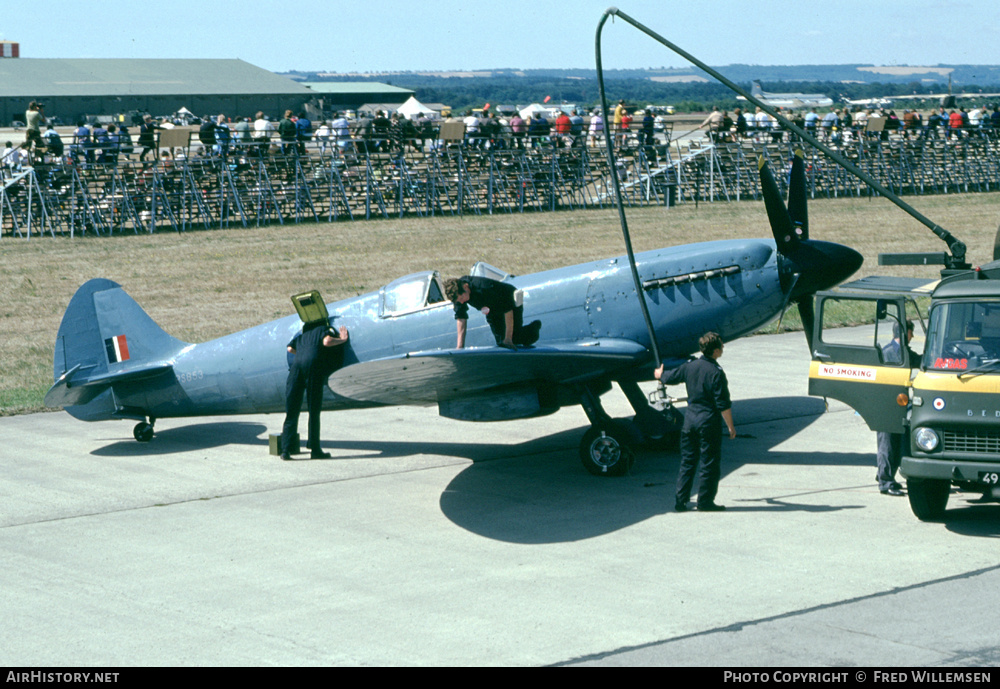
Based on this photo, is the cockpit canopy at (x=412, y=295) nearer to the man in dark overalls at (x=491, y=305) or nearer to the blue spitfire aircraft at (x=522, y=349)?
the blue spitfire aircraft at (x=522, y=349)

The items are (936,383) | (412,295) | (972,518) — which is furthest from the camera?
(412,295)

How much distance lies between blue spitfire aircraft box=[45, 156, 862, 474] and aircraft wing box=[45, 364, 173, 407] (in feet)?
0.05

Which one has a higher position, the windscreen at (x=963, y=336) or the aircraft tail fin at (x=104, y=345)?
the windscreen at (x=963, y=336)

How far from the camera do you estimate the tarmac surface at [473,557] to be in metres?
6.42

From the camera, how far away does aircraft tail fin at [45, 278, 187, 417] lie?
11.9 metres

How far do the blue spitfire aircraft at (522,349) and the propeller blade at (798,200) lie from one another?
0.06ft

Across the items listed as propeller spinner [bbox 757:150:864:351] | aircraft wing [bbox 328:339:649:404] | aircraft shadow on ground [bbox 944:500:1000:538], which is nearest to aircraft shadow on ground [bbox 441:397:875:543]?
aircraft shadow on ground [bbox 944:500:1000:538]

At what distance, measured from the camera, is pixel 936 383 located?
320 inches

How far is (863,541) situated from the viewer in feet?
27.0

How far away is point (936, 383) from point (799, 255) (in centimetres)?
287

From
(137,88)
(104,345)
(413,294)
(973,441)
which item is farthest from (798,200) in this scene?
(137,88)

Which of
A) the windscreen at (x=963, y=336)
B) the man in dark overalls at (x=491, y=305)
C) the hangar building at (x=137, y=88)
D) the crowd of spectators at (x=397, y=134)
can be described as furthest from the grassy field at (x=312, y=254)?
the hangar building at (x=137, y=88)

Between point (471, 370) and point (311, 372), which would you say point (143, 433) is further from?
point (471, 370)
